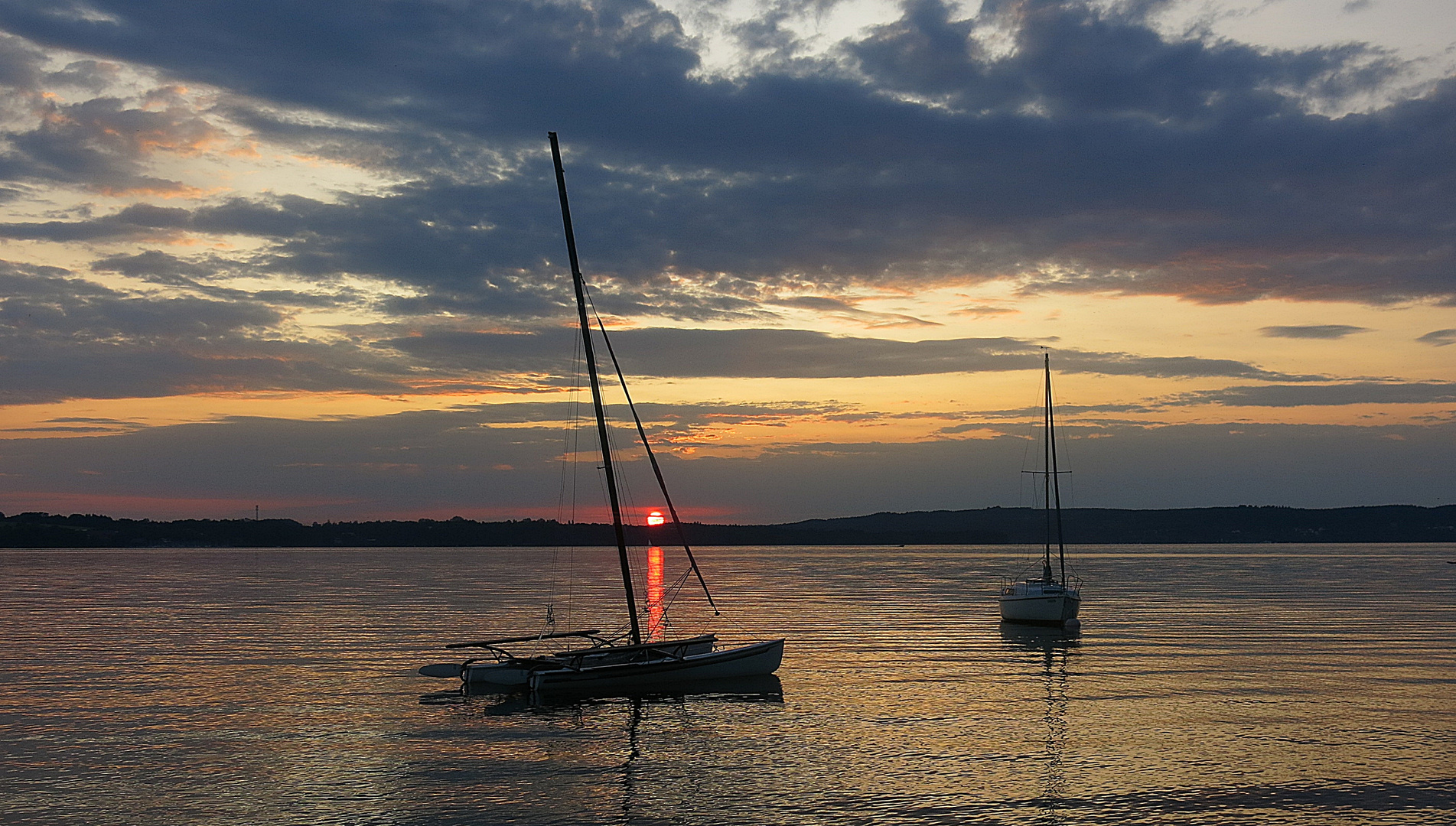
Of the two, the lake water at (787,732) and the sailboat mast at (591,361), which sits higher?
the sailboat mast at (591,361)

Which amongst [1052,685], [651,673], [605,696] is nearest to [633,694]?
[605,696]

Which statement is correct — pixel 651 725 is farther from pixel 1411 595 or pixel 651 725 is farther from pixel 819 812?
pixel 1411 595

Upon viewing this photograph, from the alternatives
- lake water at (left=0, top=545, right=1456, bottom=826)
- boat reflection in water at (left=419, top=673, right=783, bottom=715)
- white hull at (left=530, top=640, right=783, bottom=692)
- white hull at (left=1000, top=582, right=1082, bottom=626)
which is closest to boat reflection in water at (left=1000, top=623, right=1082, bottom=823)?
lake water at (left=0, top=545, right=1456, bottom=826)

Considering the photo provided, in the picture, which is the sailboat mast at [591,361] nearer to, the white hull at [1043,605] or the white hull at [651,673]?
the white hull at [651,673]

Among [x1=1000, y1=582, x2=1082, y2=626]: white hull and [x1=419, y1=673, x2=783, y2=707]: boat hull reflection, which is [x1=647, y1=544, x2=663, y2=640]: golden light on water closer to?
[x1=419, y1=673, x2=783, y2=707]: boat hull reflection

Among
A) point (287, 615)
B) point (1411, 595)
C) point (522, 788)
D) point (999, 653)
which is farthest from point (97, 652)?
point (1411, 595)

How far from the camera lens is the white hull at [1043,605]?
227 ft

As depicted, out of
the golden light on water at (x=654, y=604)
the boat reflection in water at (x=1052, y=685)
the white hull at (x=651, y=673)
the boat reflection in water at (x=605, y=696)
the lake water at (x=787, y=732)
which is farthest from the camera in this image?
the golden light on water at (x=654, y=604)

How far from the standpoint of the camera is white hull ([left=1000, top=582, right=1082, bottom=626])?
69.1m

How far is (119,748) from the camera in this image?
32.7 metres

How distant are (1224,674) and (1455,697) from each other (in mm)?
8462

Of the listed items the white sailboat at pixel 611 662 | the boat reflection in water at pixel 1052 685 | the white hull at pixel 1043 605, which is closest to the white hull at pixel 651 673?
the white sailboat at pixel 611 662

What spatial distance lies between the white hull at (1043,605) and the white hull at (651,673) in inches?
1173

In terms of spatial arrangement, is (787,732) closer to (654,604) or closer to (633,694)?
(633,694)
